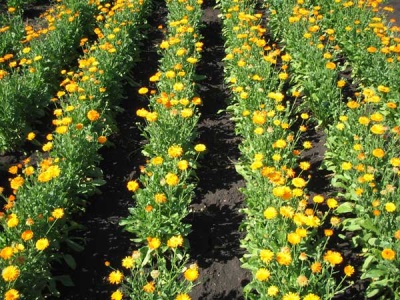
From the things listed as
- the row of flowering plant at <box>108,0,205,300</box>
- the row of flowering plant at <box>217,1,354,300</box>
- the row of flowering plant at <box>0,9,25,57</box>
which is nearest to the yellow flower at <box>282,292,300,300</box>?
the row of flowering plant at <box>217,1,354,300</box>

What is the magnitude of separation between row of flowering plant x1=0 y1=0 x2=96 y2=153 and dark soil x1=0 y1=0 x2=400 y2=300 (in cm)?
44

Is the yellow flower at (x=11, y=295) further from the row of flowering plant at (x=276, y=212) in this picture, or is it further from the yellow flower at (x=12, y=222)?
the row of flowering plant at (x=276, y=212)

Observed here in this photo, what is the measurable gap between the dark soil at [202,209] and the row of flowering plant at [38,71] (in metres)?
0.44

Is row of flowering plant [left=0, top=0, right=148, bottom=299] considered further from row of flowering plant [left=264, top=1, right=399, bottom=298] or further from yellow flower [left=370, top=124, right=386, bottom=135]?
yellow flower [left=370, top=124, right=386, bottom=135]

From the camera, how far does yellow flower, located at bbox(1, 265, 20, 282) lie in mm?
3078

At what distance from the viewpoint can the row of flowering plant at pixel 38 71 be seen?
17.6 ft

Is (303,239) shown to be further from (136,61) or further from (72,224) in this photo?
(136,61)

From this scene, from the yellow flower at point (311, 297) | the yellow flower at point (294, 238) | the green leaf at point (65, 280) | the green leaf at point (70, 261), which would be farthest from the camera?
the green leaf at point (70, 261)

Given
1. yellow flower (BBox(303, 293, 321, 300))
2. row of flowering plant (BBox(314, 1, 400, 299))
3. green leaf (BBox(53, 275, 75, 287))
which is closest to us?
yellow flower (BBox(303, 293, 321, 300))

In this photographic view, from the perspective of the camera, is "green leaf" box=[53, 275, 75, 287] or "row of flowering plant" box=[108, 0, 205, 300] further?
"green leaf" box=[53, 275, 75, 287]

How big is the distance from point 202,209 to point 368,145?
5.92 feet

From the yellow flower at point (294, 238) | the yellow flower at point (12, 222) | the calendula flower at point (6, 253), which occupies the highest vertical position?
the yellow flower at point (12, 222)

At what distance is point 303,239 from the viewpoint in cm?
359

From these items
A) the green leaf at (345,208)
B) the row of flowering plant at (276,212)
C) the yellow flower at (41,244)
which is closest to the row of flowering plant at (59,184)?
the yellow flower at (41,244)
